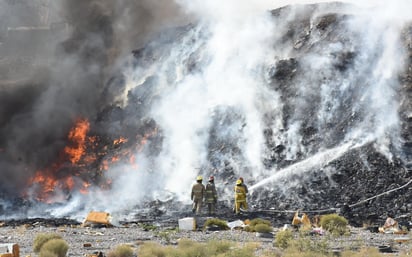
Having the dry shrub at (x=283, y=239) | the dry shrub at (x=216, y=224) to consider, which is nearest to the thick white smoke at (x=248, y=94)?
the dry shrub at (x=216, y=224)

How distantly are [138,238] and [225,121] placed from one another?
12139 mm

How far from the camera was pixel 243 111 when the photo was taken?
31.3 m

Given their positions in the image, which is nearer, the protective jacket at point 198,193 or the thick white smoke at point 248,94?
the protective jacket at point 198,193

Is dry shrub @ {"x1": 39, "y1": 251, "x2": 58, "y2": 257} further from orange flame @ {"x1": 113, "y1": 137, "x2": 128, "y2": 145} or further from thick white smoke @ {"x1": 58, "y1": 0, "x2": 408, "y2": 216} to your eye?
orange flame @ {"x1": 113, "y1": 137, "x2": 128, "y2": 145}

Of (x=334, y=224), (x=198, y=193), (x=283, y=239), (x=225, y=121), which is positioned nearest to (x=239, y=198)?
(x=198, y=193)

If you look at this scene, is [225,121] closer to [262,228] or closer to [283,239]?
[262,228]

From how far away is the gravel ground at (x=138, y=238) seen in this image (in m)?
18.4

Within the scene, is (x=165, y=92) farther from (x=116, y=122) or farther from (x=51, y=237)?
(x=51, y=237)

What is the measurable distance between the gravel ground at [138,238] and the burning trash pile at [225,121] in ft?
12.4

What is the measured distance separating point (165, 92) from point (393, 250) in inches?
725

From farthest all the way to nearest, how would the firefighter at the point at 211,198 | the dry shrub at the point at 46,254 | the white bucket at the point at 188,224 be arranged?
the firefighter at the point at 211,198 → the white bucket at the point at 188,224 → the dry shrub at the point at 46,254

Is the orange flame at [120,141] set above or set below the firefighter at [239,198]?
above

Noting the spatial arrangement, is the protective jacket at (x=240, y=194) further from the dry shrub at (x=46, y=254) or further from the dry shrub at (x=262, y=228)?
the dry shrub at (x=46, y=254)

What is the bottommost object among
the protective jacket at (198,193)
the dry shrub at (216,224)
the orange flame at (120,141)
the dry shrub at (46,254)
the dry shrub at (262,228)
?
the dry shrub at (46,254)
